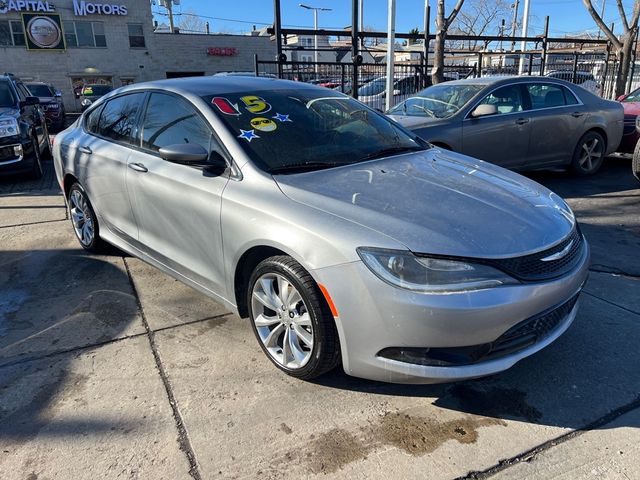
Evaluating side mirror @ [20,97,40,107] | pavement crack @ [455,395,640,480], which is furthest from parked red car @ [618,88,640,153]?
side mirror @ [20,97,40,107]

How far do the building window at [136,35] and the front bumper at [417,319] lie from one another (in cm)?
3944

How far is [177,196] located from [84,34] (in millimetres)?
38035

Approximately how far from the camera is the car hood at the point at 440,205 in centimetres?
241

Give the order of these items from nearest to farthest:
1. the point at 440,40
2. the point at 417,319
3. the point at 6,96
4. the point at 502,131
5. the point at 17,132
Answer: the point at 417,319 → the point at 502,131 → the point at 17,132 → the point at 6,96 → the point at 440,40

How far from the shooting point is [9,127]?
772 cm

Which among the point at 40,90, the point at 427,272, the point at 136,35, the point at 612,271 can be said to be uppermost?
the point at 136,35

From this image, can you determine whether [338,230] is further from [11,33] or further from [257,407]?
[11,33]

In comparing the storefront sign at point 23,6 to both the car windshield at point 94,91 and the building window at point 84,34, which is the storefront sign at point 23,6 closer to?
the building window at point 84,34

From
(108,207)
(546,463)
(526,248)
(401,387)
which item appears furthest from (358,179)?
(108,207)

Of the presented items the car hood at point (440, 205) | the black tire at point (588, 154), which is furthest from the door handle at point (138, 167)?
the black tire at point (588, 154)

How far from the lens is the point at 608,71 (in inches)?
653

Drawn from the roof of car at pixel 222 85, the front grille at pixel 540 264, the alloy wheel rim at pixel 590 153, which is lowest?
the alloy wheel rim at pixel 590 153

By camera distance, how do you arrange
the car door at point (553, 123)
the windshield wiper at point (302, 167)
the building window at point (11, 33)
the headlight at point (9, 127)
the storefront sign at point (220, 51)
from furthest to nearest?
the storefront sign at point (220, 51)
the building window at point (11, 33)
the headlight at point (9, 127)
the car door at point (553, 123)
the windshield wiper at point (302, 167)

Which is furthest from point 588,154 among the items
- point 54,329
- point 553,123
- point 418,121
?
point 54,329
